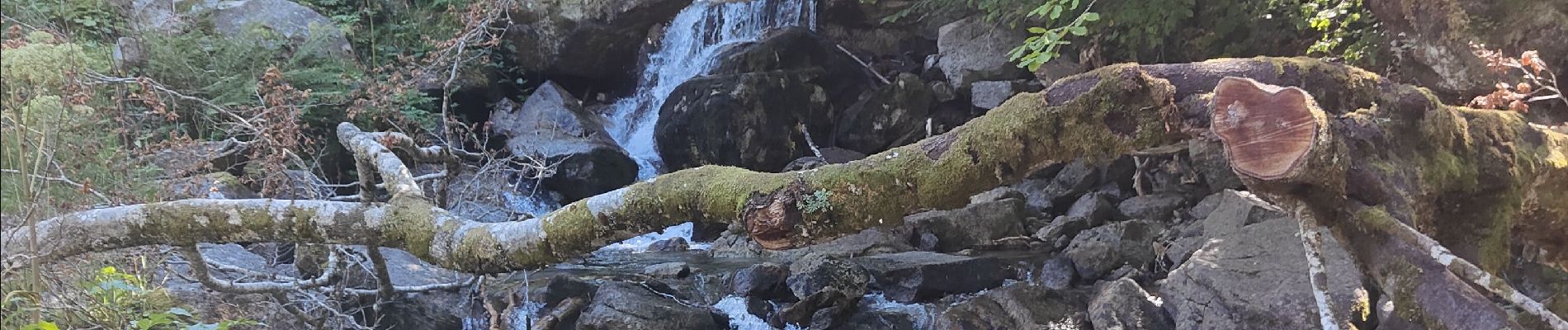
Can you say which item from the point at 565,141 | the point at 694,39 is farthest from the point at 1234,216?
the point at 694,39

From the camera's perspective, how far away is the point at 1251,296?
5.03m

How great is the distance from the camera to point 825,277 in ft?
22.9

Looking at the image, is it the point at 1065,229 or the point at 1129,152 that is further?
the point at 1065,229

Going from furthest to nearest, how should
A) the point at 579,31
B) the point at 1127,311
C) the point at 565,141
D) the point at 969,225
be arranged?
the point at 579,31
the point at 565,141
the point at 969,225
the point at 1127,311

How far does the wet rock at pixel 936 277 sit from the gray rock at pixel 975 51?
139 inches

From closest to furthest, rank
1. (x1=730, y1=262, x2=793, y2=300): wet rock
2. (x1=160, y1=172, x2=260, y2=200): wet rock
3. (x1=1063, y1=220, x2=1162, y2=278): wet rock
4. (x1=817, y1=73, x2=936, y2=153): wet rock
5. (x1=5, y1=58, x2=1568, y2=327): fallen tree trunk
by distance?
(x1=5, y1=58, x2=1568, y2=327): fallen tree trunk < (x1=160, y1=172, x2=260, y2=200): wet rock < (x1=730, y1=262, x2=793, y2=300): wet rock < (x1=1063, y1=220, x2=1162, y2=278): wet rock < (x1=817, y1=73, x2=936, y2=153): wet rock

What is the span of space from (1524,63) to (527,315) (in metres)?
6.38

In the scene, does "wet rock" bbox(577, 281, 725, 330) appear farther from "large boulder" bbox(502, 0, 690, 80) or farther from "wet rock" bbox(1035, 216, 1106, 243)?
"large boulder" bbox(502, 0, 690, 80)

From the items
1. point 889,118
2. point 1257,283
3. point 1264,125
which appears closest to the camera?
point 1264,125

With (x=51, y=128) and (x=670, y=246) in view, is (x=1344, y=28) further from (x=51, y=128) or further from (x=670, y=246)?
(x=51, y=128)

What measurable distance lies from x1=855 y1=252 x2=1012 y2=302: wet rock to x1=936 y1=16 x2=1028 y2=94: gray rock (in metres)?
3.54

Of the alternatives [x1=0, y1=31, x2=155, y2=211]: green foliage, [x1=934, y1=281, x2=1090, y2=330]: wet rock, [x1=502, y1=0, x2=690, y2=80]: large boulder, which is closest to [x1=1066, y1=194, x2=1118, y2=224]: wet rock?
[x1=934, y1=281, x2=1090, y2=330]: wet rock

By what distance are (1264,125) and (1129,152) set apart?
1.24 feet

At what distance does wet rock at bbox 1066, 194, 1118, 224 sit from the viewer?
30.2ft
